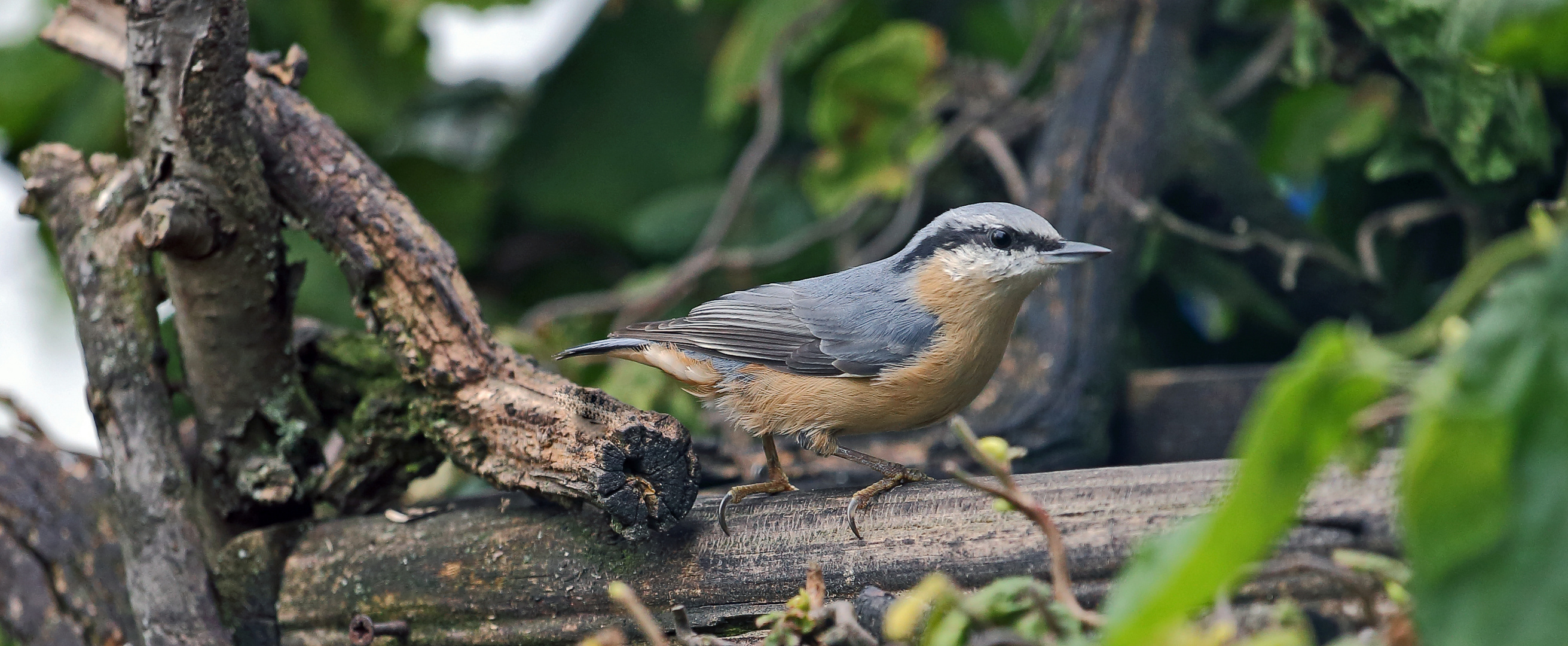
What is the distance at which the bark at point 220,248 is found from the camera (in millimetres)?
1921

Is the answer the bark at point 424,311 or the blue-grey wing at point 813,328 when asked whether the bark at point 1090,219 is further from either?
the bark at point 424,311

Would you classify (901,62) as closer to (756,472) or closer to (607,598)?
(756,472)

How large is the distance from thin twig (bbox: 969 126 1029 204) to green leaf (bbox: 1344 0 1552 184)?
Answer: 912 mm

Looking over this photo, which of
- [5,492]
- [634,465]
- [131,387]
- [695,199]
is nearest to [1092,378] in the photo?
[634,465]

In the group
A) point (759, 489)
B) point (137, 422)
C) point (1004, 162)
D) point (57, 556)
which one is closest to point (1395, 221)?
point (1004, 162)

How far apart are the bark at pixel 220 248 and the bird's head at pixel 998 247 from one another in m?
1.25

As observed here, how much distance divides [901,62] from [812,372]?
1.69 meters

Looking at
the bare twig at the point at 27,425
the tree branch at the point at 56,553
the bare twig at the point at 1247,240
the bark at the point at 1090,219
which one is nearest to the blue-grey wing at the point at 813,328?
the bark at the point at 1090,219

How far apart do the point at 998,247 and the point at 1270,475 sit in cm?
148

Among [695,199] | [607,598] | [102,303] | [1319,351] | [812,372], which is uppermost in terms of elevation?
[695,199]

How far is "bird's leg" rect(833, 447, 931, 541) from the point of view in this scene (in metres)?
1.83

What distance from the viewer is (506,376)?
81.4 inches

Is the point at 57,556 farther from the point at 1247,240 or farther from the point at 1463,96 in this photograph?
the point at 1463,96

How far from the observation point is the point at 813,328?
2.22 metres
